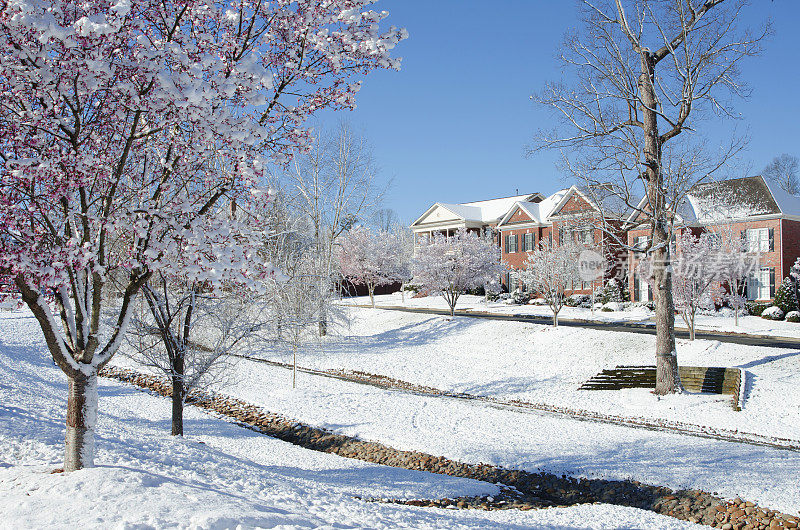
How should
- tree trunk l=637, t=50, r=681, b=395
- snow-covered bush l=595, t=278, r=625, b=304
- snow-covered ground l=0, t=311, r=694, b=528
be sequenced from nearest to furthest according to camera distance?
snow-covered ground l=0, t=311, r=694, b=528 → tree trunk l=637, t=50, r=681, b=395 → snow-covered bush l=595, t=278, r=625, b=304

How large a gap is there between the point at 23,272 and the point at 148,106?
1849 millimetres

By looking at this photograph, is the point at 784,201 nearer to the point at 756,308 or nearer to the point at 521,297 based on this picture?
the point at 756,308

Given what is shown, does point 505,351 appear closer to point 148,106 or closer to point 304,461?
point 304,461

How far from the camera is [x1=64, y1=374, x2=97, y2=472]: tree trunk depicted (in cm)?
604

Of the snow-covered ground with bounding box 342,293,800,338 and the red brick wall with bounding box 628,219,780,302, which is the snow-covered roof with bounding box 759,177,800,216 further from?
the snow-covered ground with bounding box 342,293,800,338

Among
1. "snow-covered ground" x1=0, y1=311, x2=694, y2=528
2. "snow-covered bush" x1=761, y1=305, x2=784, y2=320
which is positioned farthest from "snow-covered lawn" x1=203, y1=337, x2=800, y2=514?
"snow-covered bush" x1=761, y1=305, x2=784, y2=320

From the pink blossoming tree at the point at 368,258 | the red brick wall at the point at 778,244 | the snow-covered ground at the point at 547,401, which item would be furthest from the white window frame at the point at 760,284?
the pink blossoming tree at the point at 368,258

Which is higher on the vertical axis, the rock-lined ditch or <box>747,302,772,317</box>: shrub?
<box>747,302,772,317</box>: shrub

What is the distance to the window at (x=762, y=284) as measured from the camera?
34156mm

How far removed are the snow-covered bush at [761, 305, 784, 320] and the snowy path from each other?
22722 millimetres

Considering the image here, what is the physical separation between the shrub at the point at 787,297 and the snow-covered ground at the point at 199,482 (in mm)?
25685

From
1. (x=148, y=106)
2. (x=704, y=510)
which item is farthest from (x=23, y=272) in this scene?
(x=704, y=510)

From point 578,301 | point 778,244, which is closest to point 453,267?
point 578,301

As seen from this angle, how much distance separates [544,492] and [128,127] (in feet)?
26.2
